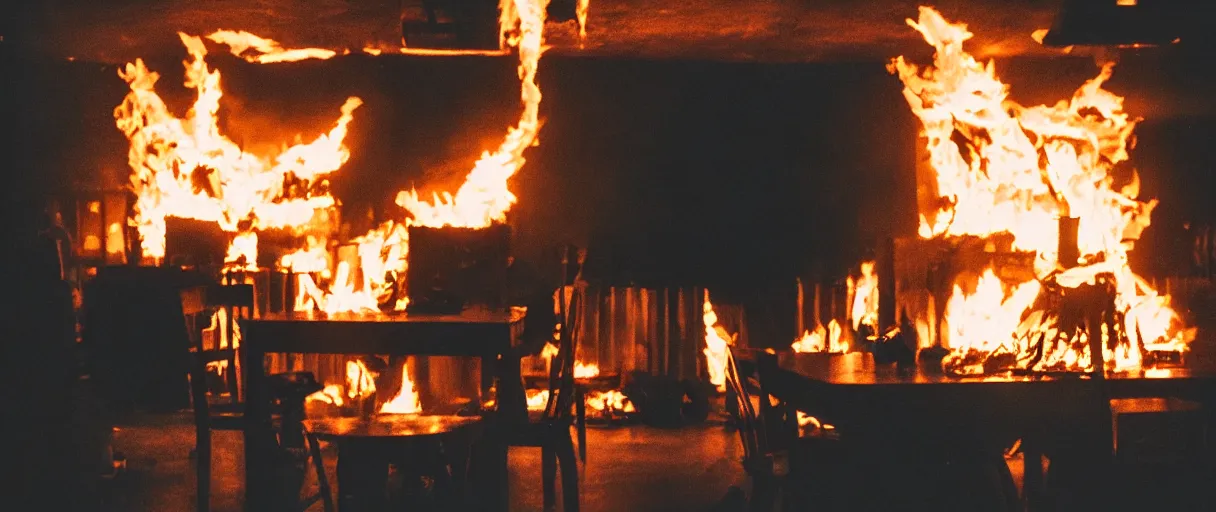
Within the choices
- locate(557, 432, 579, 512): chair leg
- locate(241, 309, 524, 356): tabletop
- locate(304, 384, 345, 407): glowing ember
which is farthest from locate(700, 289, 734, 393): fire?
locate(241, 309, 524, 356): tabletop

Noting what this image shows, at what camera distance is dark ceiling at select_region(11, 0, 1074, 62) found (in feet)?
23.5

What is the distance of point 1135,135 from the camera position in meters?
8.60

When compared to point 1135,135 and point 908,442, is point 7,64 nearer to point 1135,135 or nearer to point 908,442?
point 908,442

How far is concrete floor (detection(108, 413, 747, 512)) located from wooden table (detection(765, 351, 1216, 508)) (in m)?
1.76

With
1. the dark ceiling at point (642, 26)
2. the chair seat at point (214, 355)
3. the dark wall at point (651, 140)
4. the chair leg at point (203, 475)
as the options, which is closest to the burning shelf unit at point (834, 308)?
the dark wall at point (651, 140)

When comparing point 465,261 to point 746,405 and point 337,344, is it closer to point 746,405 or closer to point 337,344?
point 337,344

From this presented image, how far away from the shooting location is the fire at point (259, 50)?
26.5ft

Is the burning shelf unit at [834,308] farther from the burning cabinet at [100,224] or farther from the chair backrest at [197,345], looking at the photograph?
the burning cabinet at [100,224]

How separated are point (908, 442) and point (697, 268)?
496 centimetres

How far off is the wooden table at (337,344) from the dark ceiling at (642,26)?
302 cm

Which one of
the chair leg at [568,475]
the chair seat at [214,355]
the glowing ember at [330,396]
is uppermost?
the chair seat at [214,355]

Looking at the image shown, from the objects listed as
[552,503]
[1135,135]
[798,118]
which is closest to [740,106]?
[798,118]

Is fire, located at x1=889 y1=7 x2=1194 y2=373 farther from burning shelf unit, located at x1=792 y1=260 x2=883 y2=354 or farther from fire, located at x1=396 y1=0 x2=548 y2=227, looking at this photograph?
fire, located at x1=396 y1=0 x2=548 y2=227

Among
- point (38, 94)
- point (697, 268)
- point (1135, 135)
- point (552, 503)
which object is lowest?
point (552, 503)
